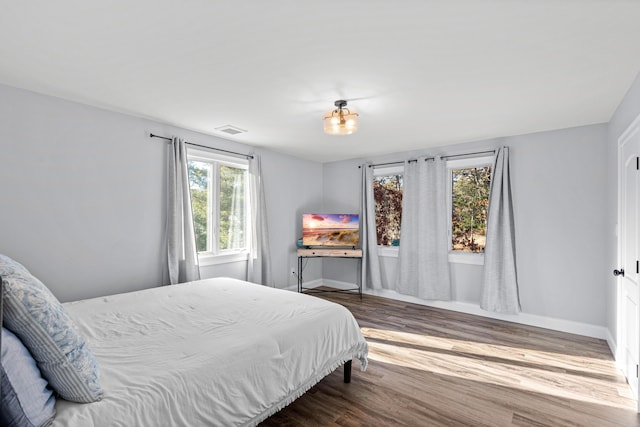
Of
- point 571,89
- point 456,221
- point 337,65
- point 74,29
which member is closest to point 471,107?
point 571,89

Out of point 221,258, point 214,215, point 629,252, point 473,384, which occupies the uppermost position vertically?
point 214,215

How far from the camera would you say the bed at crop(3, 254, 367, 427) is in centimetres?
140

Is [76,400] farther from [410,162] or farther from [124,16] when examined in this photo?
[410,162]

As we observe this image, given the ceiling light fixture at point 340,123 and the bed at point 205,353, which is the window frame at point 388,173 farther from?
the bed at point 205,353

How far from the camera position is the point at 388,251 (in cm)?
527

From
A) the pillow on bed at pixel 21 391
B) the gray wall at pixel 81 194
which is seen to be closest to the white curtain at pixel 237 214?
the gray wall at pixel 81 194

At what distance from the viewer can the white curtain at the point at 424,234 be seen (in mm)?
4625

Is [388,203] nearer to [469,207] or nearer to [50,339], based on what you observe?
[469,207]

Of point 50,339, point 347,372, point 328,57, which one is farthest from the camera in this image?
point 347,372

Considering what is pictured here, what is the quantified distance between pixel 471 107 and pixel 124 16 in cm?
290

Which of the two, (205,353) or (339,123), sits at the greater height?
(339,123)

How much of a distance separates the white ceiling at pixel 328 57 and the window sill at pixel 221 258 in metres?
1.75

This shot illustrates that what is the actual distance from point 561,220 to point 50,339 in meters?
4.75

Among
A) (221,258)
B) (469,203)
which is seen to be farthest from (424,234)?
(221,258)
